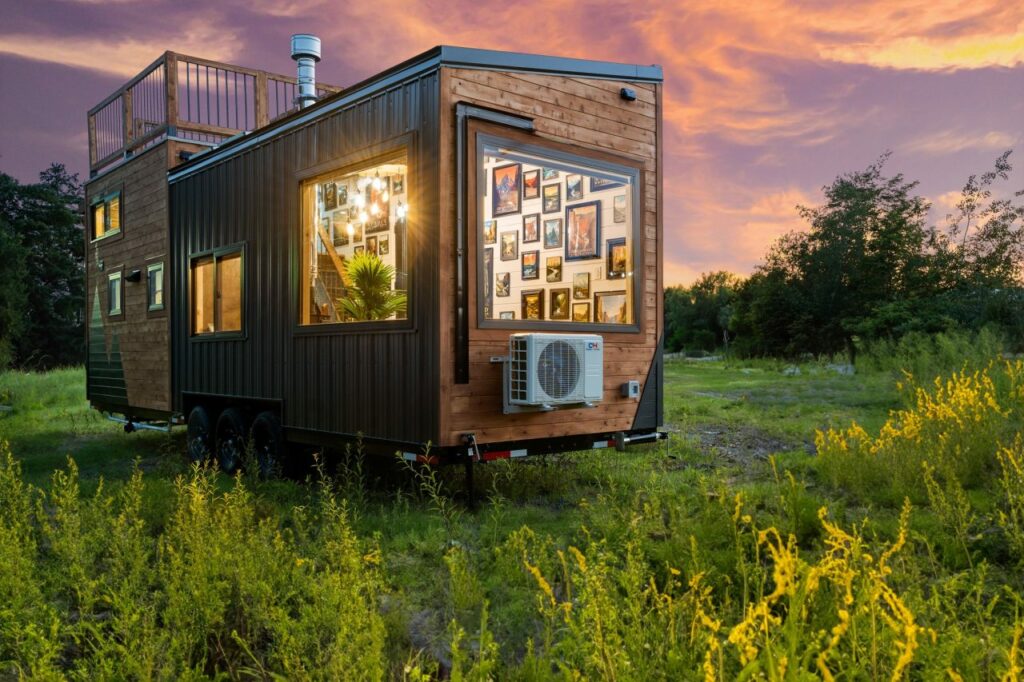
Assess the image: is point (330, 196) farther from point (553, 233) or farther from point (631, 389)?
point (631, 389)

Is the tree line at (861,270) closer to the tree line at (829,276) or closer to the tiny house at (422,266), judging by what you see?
the tree line at (829,276)

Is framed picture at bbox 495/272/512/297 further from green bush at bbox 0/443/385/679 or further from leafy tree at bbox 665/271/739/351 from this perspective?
leafy tree at bbox 665/271/739/351

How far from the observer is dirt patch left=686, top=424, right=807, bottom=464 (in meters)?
7.76

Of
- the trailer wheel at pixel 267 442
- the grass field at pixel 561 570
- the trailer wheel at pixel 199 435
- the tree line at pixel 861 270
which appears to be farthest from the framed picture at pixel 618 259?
the tree line at pixel 861 270

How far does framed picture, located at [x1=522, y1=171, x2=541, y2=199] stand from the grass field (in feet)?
8.80

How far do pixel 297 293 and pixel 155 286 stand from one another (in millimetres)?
3807

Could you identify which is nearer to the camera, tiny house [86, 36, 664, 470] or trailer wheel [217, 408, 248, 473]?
tiny house [86, 36, 664, 470]

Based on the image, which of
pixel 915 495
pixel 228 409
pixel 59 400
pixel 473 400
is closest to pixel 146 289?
pixel 228 409

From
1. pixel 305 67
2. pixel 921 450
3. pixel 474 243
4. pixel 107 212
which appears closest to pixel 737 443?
pixel 921 450

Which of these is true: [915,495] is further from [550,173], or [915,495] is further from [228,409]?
[228,409]

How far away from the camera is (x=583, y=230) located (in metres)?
7.47

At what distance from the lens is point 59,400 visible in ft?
51.5

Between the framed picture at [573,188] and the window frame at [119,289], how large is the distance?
22.5 ft

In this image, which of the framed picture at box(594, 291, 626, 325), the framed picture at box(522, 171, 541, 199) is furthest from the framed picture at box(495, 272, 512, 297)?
the framed picture at box(594, 291, 626, 325)
